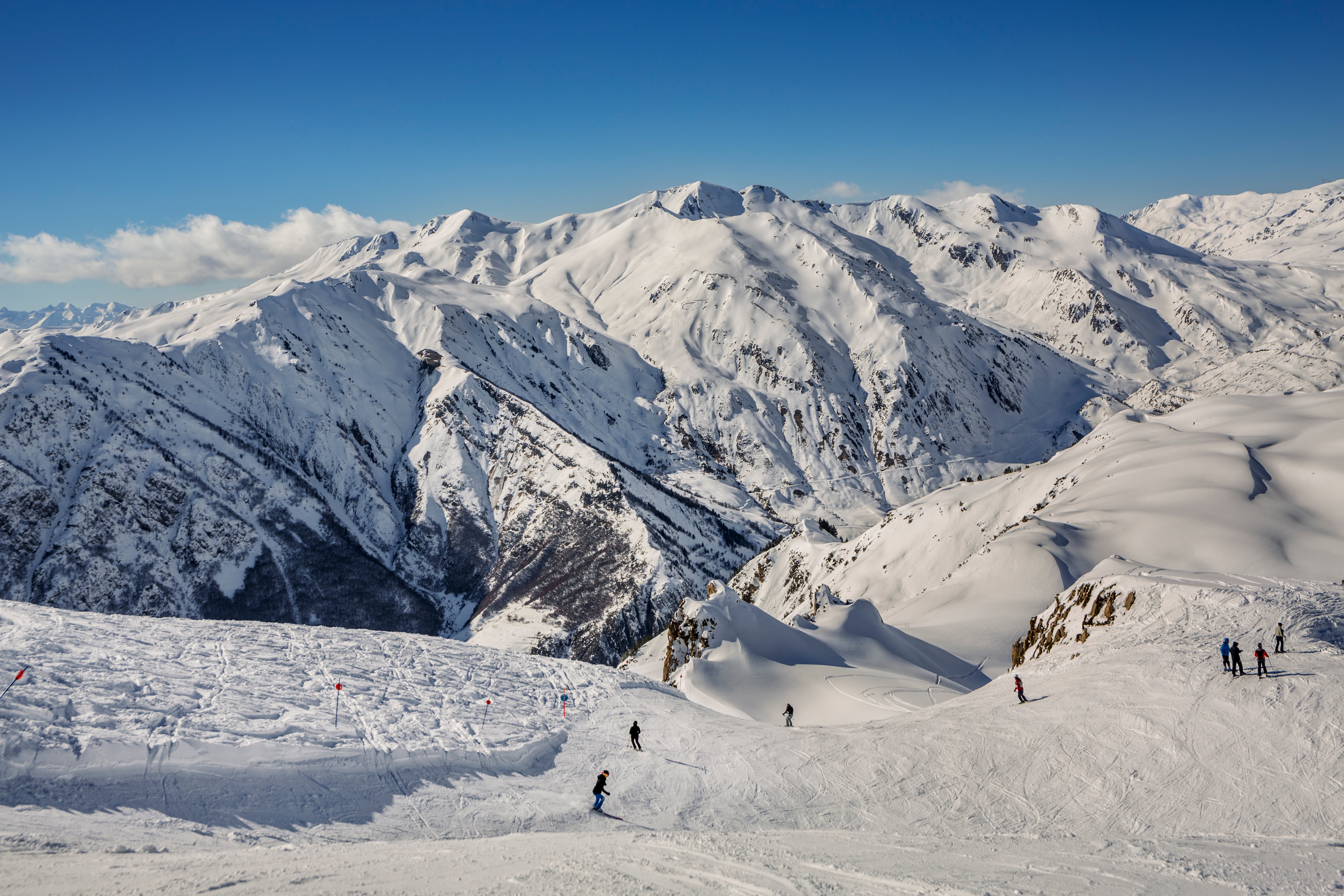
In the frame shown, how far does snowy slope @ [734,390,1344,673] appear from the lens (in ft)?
201

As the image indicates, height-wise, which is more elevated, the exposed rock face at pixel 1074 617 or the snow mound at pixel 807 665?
the exposed rock face at pixel 1074 617

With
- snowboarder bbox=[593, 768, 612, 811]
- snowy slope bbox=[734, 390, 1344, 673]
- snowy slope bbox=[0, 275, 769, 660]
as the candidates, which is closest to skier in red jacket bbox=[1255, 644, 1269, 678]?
snowy slope bbox=[734, 390, 1344, 673]

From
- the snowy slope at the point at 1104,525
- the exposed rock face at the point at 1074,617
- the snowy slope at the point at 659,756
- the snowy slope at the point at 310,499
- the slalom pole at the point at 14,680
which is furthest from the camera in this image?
the snowy slope at the point at 310,499

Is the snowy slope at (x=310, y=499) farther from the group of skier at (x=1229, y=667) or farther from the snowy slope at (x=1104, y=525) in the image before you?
the group of skier at (x=1229, y=667)

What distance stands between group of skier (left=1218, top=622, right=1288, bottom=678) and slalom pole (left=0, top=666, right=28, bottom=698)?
A: 4225 centimetres

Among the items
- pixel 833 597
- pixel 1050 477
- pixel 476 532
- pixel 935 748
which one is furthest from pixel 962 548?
pixel 476 532

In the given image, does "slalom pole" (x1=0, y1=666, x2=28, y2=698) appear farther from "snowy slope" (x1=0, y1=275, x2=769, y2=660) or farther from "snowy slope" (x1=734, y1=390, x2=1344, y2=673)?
"snowy slope" (x1=0, y1=275, x2=769, y2=660)

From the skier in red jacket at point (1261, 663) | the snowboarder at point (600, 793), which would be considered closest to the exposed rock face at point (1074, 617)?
the skier in red jacket at point (1261, 663)

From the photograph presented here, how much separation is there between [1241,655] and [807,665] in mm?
26557

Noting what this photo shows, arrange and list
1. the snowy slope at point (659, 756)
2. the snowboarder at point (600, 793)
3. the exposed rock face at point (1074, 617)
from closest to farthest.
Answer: the snowy slope at point (659, 756) → the snowboarder at point (600, 793) → the exposed rock face at point (1074, 617)

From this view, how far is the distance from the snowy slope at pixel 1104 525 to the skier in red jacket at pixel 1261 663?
19737 millimetres

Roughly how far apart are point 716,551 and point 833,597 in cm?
8710

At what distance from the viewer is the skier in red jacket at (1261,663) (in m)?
26.7

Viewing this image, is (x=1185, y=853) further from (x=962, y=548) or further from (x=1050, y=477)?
(x=1050, y=477)
